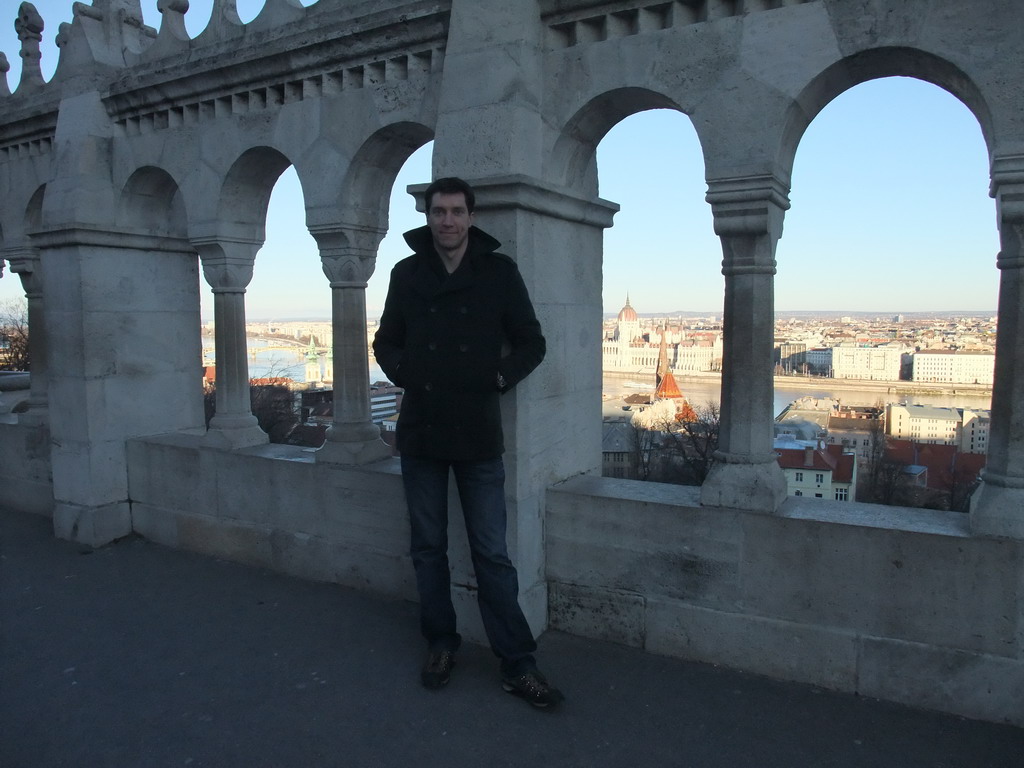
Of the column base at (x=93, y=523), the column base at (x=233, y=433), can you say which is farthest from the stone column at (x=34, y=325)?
the column base at (x=233, y=433)

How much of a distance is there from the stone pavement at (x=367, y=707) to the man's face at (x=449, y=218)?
133cm

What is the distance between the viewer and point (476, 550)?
227 centimetres

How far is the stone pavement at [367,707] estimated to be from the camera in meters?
1.95

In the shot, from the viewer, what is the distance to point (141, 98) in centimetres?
361

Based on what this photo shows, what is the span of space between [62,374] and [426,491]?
8.25 feet

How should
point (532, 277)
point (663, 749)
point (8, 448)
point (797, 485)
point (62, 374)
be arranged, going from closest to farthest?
point (663, 749)
point (532, 277)
point (62, 374)
point (8, 448)
point (797, 485)

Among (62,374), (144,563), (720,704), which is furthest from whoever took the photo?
(62,374)

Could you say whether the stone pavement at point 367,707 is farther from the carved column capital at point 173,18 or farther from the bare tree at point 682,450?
the bare tree at point 682,450

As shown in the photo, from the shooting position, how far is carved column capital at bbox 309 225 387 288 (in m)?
3.13

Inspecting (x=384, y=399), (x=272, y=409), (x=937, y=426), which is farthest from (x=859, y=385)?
(x=384, y=399)

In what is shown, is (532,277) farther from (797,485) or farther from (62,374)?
(797,485)

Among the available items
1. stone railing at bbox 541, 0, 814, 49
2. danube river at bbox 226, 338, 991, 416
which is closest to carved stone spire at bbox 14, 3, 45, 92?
stone railing at bbox 541, 0, 814, 49

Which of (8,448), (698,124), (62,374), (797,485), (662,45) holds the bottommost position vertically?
(797,485)

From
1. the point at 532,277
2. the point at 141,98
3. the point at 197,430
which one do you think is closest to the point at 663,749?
the point at 532,277
